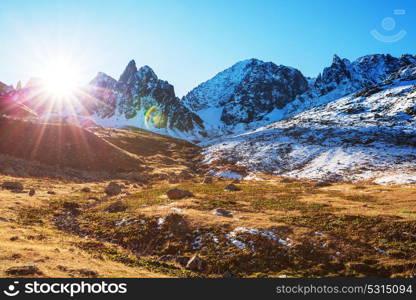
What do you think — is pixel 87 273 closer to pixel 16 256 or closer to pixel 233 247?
pixel 16 256

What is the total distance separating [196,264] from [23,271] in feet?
35.0

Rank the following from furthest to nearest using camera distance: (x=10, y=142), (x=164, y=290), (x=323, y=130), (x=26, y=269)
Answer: (x=323, y=130)
(x=10, y=142)
(x=26, y=269)
(x=164, y=290)

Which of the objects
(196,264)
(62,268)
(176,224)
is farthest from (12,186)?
(196,264)

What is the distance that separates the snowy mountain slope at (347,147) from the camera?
2943 inches

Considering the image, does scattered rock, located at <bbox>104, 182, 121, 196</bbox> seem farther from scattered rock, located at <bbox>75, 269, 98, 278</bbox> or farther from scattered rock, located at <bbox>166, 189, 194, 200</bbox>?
scattered rock, located at <bbox>75, 269, 98, 278</bbox>

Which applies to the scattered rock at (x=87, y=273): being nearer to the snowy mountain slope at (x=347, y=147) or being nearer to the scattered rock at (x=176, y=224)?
the scattered rock at (x=176, y=224)

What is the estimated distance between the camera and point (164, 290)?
11594mm

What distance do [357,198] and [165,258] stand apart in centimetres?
3222

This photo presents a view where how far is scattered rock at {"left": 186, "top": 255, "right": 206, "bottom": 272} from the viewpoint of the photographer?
19297mm

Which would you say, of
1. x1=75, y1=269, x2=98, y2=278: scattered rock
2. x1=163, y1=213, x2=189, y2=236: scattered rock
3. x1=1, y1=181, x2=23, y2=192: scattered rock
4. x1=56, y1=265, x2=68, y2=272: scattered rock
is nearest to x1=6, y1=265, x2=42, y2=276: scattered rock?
x1=56, y1=265, x2=68, y2=272: scattered rock

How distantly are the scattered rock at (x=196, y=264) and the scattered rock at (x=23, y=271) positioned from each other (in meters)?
9.67

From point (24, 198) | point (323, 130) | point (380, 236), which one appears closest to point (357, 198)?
point (380, 236)

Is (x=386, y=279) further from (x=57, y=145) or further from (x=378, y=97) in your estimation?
(x=378, y=97)

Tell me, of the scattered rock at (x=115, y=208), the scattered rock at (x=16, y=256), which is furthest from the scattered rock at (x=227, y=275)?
the scattered rock at (x=115, y=208)
